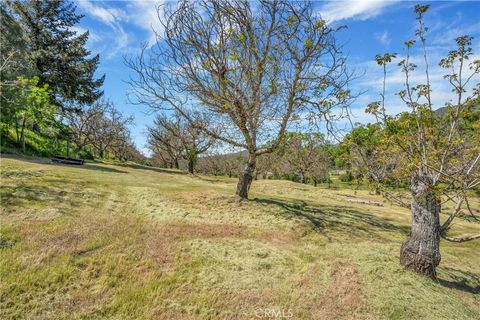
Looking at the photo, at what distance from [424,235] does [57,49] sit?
39.5m

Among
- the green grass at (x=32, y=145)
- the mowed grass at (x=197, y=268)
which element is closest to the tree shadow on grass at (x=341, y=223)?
the mowed grass at (x=197, y=268)

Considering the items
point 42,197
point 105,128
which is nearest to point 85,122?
point 105,128

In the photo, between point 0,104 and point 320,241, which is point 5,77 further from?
point 320,241

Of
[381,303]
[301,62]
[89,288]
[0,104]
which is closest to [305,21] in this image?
[301,62]

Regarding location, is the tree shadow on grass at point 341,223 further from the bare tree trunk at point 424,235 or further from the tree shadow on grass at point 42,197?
the tree shadow on grass at point 42,197

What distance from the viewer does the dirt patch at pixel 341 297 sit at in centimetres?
443

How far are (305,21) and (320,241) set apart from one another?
8.25m

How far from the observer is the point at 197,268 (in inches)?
216

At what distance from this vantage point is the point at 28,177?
11000 millimetres

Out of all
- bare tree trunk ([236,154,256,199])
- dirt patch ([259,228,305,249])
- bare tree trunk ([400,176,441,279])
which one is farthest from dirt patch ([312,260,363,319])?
bare tree trunk ([236,154,256,199])

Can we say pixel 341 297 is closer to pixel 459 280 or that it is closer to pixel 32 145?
pixel 459 280

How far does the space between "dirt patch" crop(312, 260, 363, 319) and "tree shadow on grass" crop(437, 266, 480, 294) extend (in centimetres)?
246

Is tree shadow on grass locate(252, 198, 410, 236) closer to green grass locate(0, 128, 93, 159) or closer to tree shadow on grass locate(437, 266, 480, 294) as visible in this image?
tree shadow on grass locate(437, 266, 480, 294)

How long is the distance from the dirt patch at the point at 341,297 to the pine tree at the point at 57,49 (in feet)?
117
